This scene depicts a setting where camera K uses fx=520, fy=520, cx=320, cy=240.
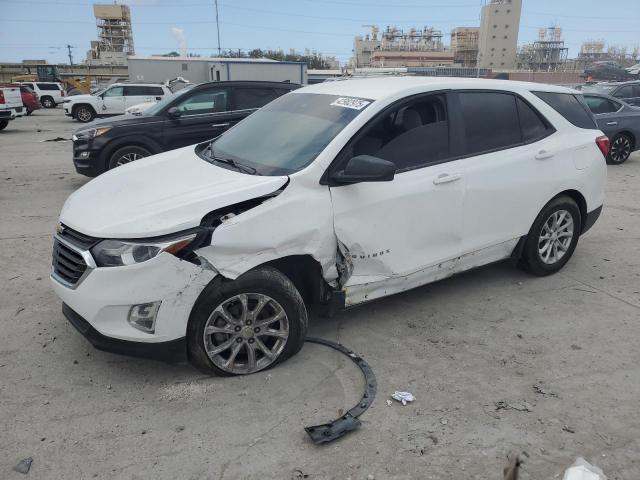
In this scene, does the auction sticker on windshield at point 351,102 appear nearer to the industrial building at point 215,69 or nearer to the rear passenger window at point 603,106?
the rear passenger window at point 603,106

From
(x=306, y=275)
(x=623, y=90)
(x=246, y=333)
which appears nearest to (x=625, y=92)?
(x=623, y=90)

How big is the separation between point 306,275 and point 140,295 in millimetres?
1114

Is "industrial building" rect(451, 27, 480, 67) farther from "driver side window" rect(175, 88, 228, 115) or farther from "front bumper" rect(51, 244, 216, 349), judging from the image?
"front bumper" rect(51, 244, 216, 349)

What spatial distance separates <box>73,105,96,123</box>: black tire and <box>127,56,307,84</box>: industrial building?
5.69 metres

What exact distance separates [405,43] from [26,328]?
129m

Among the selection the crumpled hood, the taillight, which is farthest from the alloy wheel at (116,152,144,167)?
the taillight

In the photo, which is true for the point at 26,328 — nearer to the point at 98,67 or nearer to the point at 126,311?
the point at 126,311

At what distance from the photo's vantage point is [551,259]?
491 cm

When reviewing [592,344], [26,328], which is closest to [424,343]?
[592,344]

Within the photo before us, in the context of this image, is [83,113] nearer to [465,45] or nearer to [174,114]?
[174,114]

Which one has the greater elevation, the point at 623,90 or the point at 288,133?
the point at 288,133

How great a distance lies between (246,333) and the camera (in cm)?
321

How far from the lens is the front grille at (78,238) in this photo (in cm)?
301

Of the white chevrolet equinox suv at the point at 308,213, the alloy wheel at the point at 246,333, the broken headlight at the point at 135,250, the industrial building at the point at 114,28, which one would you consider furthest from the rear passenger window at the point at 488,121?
the industrial building at the point at 114,28
